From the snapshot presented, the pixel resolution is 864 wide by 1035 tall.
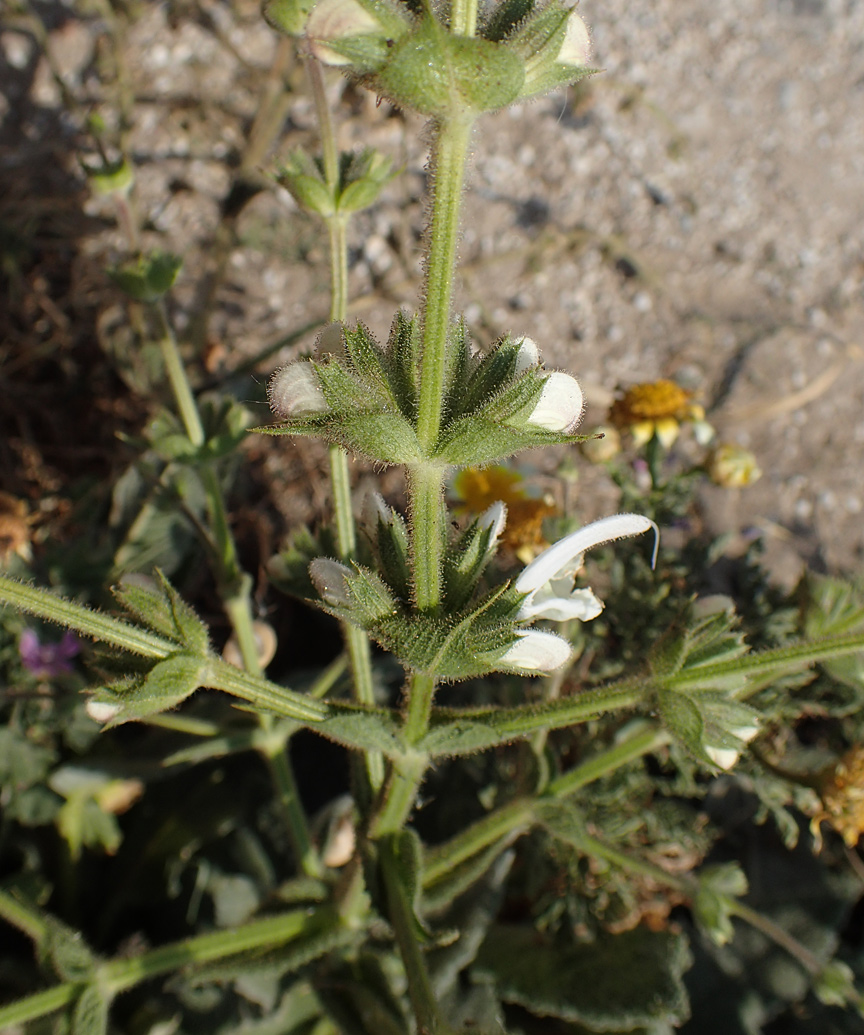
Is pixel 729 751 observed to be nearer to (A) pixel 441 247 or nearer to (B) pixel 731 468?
(A) pixel 441 247

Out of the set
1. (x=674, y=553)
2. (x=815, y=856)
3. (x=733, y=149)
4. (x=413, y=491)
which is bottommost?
(x=815, y=856)

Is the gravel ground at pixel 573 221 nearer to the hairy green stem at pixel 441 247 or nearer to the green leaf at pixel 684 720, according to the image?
the green leaf at pixel 684 720

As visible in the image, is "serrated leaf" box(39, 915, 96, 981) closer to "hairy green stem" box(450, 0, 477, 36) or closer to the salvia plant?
the salvia plant

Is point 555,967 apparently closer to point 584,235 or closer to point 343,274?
point 343,274

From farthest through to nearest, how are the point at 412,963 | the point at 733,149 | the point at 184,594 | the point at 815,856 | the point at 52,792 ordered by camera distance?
the point at 733,149 → the point at 184,594 → the point at 815,856 → the point at 52,792 → the point at 412,963

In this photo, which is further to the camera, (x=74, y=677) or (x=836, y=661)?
(x=74, y=677)

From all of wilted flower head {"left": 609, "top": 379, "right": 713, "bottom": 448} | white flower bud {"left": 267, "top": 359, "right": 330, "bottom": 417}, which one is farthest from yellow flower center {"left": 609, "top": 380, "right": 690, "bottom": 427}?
white flower bud {"left": 267, "top": 359, "right": 330, "bottom": 417}

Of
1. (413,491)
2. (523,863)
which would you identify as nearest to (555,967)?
(523,863)

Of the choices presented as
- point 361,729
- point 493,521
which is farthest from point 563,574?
point 361,729
